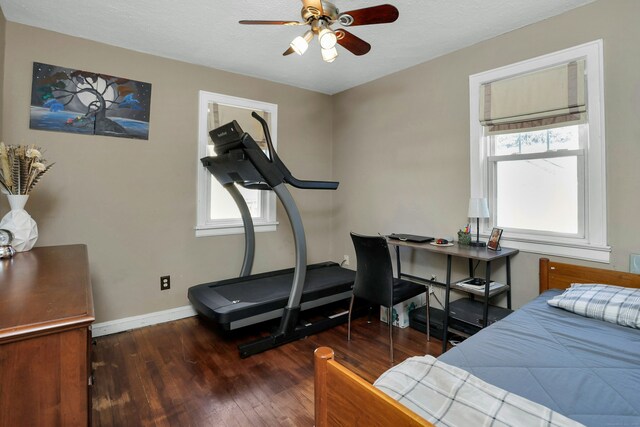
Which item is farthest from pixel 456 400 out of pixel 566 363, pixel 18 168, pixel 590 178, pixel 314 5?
pixel 18 168

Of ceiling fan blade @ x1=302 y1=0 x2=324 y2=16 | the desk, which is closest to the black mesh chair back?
the desk

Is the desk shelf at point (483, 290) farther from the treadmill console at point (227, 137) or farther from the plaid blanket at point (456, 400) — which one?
the treadmill console at point (227, 137)

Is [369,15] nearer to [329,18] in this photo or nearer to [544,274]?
[329,18]

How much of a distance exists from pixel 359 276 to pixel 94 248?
233 centimetres

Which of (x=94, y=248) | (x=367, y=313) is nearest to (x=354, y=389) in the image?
(x=367, y=313)

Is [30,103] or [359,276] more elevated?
[30,103]

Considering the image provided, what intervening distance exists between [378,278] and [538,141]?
1723mm

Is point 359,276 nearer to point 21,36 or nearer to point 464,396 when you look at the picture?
point 464,396

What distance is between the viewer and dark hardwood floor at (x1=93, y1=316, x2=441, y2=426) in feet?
5.95

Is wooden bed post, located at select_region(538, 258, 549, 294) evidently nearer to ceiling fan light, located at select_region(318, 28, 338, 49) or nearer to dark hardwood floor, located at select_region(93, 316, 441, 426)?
dark hardwood floor, located at select_region(93, 316, 441, 426)

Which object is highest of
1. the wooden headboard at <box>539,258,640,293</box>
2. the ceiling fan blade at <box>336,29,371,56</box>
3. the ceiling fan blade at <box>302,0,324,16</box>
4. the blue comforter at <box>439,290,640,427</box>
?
the ceiling fan blade at <box>336,29,371,56</box>

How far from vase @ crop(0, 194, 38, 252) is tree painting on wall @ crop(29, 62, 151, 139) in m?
0.94

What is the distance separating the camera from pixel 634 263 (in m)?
2.03

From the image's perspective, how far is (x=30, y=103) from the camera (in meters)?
2.49
